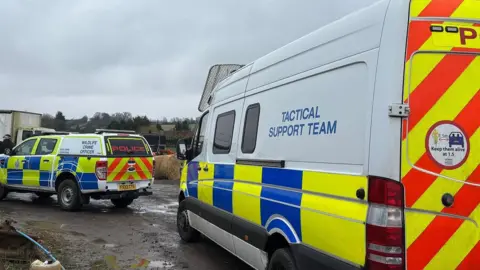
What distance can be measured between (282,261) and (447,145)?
1773 millimetres

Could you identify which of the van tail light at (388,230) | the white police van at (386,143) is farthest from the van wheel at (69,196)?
the van tail light at (388,230)

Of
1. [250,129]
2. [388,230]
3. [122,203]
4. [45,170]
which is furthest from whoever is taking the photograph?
[122,203]

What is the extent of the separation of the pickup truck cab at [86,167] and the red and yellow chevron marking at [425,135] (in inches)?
331

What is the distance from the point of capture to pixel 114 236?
7898 mm

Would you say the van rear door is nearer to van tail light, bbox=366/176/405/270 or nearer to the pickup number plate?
the pickup number plate

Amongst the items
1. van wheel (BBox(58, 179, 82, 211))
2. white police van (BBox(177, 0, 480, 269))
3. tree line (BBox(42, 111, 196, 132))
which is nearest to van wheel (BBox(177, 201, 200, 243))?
white police van (BBox(177, 0, 480, 269))

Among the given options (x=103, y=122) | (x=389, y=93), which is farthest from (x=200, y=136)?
(x=103, y=122)

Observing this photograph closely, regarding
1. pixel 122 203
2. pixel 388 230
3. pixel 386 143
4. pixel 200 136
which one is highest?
pixel 200 136

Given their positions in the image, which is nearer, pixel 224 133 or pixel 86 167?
pixel 224 133

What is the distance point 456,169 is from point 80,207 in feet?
31.2

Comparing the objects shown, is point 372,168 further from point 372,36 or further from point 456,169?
point 372,36

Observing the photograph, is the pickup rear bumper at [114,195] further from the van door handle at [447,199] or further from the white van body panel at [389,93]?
the van door handle at [447,199]

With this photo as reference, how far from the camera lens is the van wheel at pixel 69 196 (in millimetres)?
10297

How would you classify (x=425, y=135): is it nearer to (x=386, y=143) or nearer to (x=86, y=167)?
(x=386, y=143)
